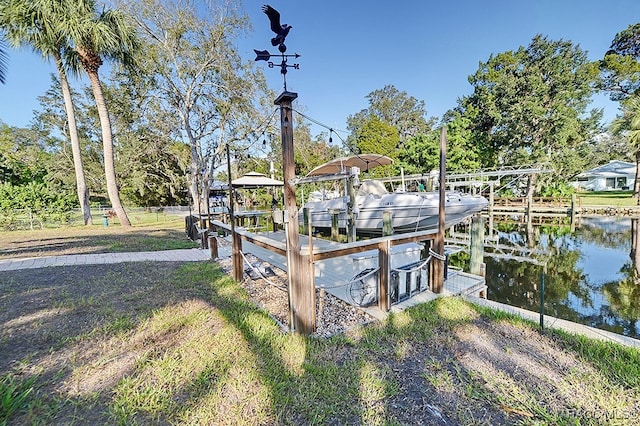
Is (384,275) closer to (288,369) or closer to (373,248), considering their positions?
(373,248)

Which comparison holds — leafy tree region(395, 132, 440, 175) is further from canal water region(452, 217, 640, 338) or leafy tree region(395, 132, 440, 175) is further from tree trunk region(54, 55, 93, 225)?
tree trunk region(54, 55, 93, 225)

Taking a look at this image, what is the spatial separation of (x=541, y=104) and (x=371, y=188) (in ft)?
54.6

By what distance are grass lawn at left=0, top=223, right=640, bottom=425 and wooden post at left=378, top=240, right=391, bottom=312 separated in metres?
0.24

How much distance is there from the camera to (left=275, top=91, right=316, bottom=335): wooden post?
2654mm

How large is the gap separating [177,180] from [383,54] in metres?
16.7

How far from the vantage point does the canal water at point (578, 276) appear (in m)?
4.99

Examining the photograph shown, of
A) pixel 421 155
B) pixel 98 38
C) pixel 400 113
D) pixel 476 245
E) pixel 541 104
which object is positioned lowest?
pixel 476 245

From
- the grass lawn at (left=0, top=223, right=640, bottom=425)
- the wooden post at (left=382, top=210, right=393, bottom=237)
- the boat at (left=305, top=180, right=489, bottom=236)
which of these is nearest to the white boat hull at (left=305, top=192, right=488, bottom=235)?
the boat at (left=305, top=180, right=489, bottom=236)

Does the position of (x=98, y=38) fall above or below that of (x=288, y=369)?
above

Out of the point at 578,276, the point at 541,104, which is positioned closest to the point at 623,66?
the point at 541,104

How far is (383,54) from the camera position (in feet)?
55.1

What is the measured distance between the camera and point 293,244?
2686 mm

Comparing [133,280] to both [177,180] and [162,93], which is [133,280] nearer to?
[162,93]

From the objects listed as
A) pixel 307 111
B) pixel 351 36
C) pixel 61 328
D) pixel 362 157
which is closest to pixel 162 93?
pixel 307 111
